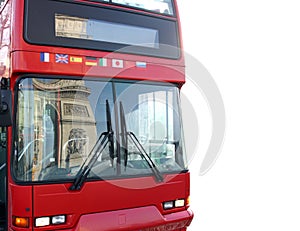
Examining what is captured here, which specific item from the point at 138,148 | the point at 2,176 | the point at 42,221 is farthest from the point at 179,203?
the point at 2,176

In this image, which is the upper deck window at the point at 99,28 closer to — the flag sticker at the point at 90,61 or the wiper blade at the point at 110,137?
the flag sticker at the point at 90,61

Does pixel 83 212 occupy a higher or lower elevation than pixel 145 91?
lower

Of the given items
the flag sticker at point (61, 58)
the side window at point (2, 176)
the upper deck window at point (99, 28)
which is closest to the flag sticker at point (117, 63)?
the upper deck window at point (99, 28)

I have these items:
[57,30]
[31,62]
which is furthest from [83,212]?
[57,30]

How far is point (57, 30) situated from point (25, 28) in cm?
30

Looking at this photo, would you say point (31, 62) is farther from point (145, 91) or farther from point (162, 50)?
point (162, 50)

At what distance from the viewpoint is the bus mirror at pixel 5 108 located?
309cm

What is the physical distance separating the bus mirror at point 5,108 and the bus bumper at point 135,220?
1140mm

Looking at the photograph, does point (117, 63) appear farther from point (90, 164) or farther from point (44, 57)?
point (90, 164)

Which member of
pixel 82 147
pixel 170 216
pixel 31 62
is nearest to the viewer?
pixel 31 62

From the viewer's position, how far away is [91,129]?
3.56 metres

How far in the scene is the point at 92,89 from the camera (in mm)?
3598

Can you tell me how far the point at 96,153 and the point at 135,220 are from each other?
81cm

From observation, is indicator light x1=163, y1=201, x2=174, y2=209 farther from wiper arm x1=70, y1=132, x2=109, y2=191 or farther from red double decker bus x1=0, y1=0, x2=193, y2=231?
wiper arm x1=70, y1=132, x2=109, y2=191
